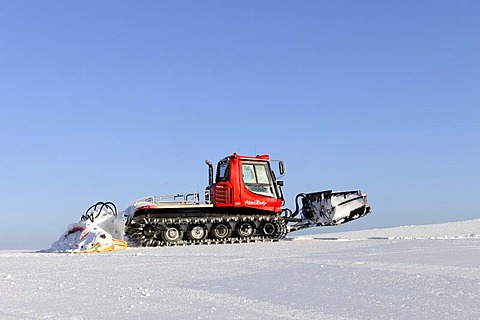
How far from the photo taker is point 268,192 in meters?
17.4

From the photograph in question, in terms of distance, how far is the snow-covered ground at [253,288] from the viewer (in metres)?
4.93

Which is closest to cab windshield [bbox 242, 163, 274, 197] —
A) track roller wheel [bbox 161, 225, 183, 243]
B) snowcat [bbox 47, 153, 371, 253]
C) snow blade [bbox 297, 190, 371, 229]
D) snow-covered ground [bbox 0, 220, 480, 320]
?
snowcat [bbox 47, 153, 371, 253]

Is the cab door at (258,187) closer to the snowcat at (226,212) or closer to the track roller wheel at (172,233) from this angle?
the snowcat at (226,212)

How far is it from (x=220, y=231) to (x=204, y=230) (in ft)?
1.75

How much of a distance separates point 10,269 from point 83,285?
314 centimetres

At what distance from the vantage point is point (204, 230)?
16.6m

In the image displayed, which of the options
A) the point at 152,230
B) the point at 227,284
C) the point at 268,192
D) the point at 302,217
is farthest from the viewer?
the point at 302,217

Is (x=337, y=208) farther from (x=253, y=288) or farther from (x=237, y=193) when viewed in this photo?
(x=253, y=288)

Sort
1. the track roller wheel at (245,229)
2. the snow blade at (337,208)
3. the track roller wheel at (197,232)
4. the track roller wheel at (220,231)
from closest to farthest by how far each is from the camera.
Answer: the track roller wheel at (197,232), the track roller wheel at (220,231), the track roller wheel at (245,229), the snow blade at (337,208)

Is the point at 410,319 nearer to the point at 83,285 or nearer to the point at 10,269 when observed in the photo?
the point at 83,285

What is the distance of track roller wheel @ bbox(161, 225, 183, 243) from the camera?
1616 cm

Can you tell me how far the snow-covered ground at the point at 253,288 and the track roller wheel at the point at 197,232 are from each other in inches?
258

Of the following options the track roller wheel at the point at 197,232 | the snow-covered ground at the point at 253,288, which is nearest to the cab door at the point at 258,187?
the track roller wheel at the point at 197,232

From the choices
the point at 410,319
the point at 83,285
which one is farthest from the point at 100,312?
the point at 410,319
